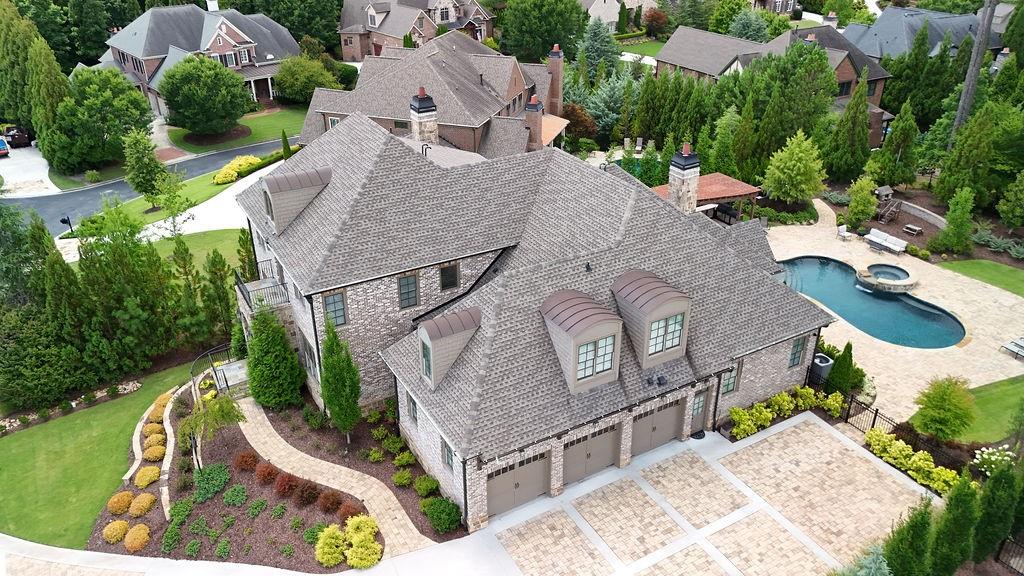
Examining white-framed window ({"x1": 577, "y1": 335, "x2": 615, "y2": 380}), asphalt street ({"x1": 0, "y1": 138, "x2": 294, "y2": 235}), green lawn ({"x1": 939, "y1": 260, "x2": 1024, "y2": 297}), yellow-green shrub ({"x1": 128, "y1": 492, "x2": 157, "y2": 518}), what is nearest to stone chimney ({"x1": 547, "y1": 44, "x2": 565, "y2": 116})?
asphalt street ({"x1": 0, "y1": 138, "x2": 294, "y2": 235})

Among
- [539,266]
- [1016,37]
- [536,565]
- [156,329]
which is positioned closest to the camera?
[536,565]

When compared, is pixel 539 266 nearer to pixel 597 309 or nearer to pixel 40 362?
pixel 597 309

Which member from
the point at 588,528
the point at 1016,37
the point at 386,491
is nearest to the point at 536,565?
the point at 588,528

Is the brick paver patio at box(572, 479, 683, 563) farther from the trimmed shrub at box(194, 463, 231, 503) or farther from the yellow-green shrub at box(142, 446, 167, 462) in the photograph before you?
the yellow-green shrub at box(142, 446, 167, 462)

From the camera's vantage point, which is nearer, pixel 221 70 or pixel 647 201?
pixel 647 201

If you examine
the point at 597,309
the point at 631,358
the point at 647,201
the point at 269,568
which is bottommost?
the point at 269,568

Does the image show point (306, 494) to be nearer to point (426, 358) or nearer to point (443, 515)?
point (443, 515)
